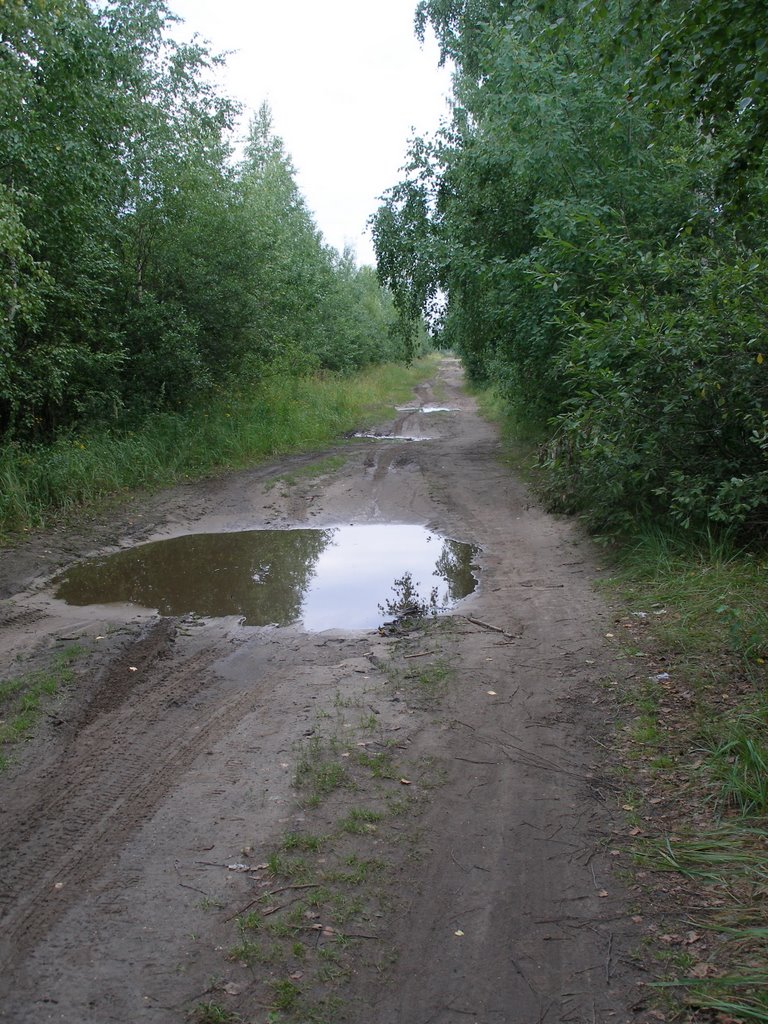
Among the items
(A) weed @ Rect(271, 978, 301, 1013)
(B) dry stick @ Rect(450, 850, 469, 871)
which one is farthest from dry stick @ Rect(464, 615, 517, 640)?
(A) weed @ Rect(271, 978, 301, 1013)

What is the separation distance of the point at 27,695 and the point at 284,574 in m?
3.60

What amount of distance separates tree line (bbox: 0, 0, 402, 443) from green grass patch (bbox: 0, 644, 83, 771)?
4.77 metres

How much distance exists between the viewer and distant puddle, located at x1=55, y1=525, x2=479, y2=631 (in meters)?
7.29

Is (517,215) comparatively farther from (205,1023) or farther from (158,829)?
(205,1023)

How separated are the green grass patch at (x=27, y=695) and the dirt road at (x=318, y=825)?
112mm

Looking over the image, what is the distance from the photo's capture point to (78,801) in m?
3.96

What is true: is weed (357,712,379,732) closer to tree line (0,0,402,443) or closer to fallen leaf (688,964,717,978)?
fallen leaf (688,964,717,978)

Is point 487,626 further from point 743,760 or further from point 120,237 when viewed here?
point 120,237

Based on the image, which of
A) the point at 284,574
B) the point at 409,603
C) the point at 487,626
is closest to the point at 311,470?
the point at 284,574

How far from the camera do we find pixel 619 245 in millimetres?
Result: 8586

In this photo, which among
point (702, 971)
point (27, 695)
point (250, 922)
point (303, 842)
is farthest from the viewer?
point (27, 695)

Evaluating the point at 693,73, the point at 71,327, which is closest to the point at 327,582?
the point at 693,73

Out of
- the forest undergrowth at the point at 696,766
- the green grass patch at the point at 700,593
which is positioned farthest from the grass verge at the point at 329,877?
the green grass patch at the point at 700,593

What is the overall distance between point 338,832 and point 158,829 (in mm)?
882
